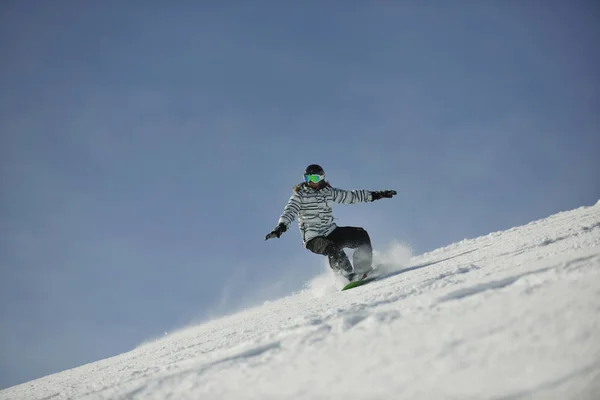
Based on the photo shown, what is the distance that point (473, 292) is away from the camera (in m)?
2.02

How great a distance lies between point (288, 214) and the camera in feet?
21.3

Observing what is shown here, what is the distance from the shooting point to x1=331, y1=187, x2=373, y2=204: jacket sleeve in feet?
23.5

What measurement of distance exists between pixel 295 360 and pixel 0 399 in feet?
14.1

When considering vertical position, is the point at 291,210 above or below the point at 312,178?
below

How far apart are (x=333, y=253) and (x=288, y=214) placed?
1.07 m

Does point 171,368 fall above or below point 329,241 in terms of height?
below

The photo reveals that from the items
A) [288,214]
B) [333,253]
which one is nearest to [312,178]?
[288,214]

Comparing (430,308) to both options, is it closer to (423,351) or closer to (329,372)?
(423,351)

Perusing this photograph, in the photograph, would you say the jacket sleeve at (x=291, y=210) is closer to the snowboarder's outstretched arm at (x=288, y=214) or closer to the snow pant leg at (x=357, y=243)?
the snowboarder's outstretched arm at (x=288, y=214)

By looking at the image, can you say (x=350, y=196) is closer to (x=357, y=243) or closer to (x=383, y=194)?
(x=383, y=194)

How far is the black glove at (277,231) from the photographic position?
19.8ft

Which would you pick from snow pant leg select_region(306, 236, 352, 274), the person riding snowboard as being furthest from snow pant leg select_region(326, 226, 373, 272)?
snow pant leg select_region(306, 236, 352, 274)

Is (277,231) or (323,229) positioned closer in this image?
(277,231)

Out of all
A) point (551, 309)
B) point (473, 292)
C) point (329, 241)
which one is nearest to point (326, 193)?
point (329, 241)
